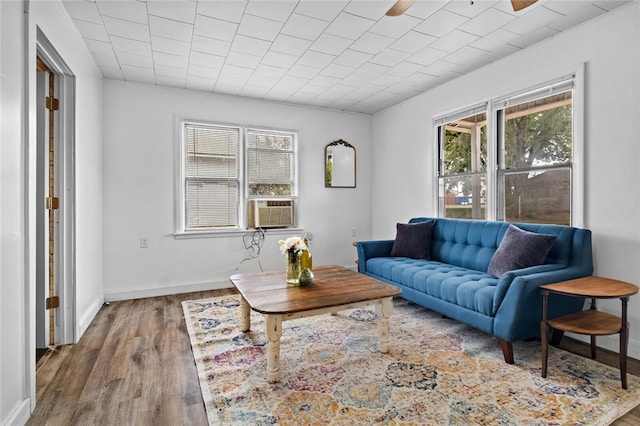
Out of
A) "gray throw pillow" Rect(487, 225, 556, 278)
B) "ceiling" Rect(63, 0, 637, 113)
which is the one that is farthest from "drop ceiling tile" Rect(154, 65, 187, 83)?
"gray throw pillow" Rect(487, 225, 556, 278)

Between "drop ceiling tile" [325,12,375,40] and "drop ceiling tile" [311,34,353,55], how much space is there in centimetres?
6

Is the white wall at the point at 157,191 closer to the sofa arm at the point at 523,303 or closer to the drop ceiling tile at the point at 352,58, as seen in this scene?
the drop ceiling tile at the point at 352,58

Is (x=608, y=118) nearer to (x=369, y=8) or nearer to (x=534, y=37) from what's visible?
(x=534, y=37)

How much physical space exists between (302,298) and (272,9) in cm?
215

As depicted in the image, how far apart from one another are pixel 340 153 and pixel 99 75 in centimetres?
324

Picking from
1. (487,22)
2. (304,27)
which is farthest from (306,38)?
(487,22)

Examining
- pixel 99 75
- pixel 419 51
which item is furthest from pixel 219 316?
pixel 419 51

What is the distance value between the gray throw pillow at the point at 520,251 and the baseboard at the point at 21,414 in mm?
3240

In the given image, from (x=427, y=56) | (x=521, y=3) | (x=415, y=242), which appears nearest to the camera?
(x=521, y=3)

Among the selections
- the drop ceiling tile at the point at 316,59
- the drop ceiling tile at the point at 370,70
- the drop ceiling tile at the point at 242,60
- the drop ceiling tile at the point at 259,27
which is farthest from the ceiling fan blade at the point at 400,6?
the drop ceiling tile at the point at 242,60

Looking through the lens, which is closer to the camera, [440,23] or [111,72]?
[440,23]

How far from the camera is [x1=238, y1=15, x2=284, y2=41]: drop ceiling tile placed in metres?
2.64

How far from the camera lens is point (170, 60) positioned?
3361 millimetres

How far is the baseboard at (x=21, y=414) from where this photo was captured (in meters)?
1.59
